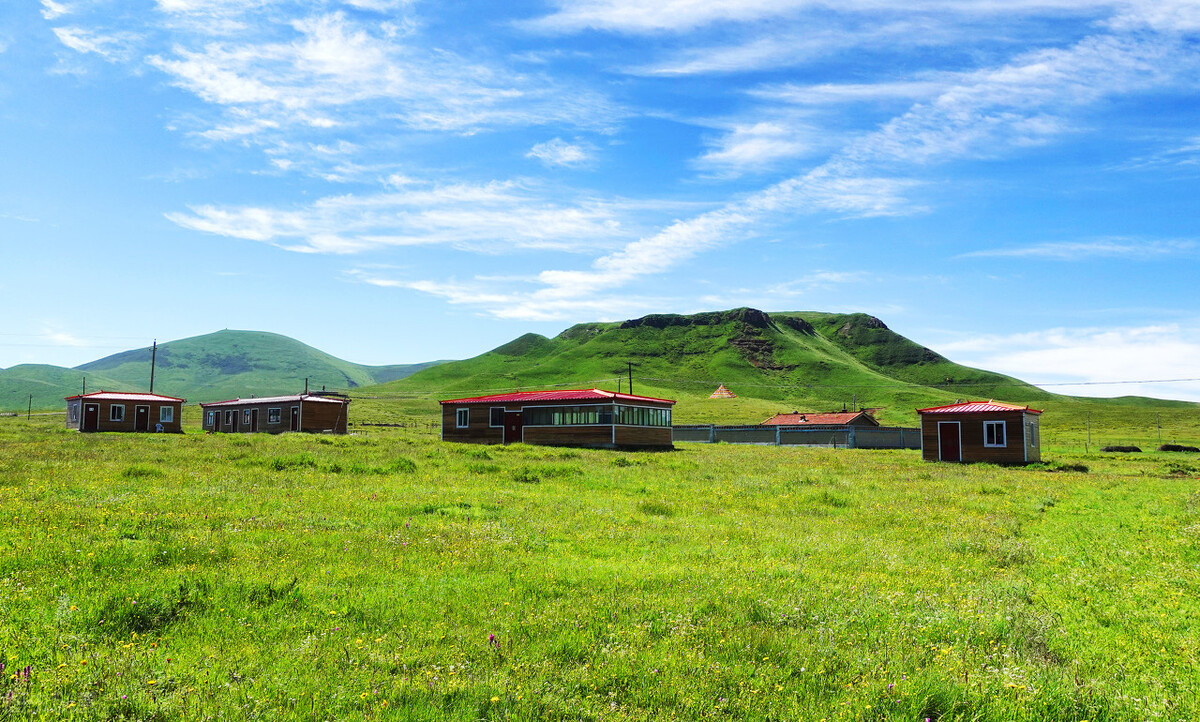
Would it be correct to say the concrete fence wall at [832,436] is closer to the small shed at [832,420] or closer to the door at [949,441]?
the small shed at [832,420]

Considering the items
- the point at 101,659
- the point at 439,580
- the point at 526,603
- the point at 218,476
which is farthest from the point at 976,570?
the point at 218,476

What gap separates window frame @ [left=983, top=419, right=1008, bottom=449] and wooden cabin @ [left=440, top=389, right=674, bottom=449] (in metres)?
24.2

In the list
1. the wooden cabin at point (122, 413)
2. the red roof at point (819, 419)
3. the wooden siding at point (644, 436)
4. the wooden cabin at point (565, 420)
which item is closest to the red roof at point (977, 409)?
the wooden siding at point (644, 436)

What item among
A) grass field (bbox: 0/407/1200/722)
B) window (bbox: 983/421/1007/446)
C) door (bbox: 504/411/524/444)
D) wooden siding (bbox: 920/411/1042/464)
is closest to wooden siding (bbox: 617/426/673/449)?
door (bbox: 504/411/524/444)

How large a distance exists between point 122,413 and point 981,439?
2860 inches

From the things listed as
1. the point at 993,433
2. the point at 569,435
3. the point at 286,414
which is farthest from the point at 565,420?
Answer: the point at 286,414

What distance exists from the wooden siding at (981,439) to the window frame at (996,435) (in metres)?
0.06

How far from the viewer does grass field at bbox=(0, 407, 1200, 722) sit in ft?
19.6

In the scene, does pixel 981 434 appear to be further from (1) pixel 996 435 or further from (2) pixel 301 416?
(2) pixel 301 416

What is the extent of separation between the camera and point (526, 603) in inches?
335

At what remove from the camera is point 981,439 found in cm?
4700

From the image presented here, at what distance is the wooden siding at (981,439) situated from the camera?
45219 millimetres

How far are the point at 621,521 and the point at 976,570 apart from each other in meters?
7.17

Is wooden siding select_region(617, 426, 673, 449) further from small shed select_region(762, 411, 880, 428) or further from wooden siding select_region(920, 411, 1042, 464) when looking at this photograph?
small shed select_region(762, 411, 880, 428)
